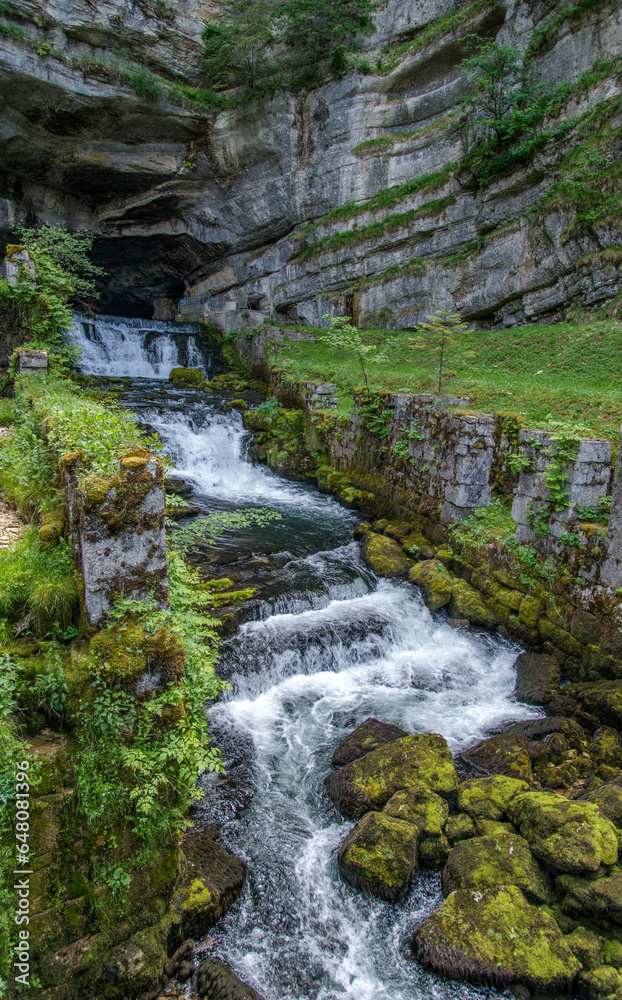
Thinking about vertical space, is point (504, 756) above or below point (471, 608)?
below

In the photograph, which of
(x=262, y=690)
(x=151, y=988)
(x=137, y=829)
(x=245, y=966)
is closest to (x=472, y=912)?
(x=245, y=966)

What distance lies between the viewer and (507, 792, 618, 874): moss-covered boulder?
155 inches

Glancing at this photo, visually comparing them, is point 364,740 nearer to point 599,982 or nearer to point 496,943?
point 496,943

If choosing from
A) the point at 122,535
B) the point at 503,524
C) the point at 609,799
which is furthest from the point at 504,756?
the point at 122,535

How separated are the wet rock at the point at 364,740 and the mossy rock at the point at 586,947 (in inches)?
85.5

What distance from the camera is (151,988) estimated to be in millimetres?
3156

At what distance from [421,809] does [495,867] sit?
0.73 metres

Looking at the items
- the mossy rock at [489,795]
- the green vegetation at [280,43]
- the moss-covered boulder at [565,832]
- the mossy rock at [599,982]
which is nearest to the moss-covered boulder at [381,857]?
the mossy rock at [489,795]

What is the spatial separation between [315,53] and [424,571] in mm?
29721

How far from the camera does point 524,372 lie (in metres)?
13.7

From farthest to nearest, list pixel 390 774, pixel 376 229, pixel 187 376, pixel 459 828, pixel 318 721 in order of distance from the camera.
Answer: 1. pixel 376 229
2. pixel 187 376
3. pixel 318 721
4. pixel 390 774
5. pixel 459 828

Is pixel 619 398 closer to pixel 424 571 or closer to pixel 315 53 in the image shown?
pixel 424 571

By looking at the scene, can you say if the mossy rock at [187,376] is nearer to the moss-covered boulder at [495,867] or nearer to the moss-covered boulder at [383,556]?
the moss-covered boulder at [383,556]

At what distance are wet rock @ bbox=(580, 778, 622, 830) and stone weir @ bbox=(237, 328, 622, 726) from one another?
1.24 m
